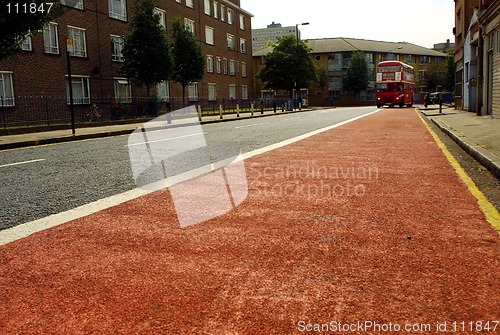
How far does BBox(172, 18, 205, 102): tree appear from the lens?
33.2 metres

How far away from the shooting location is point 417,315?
2.15 meters

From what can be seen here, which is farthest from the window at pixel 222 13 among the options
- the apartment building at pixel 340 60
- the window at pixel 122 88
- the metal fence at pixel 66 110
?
the apartment building at pixel 340 60

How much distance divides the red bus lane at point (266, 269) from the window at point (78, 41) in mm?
25174

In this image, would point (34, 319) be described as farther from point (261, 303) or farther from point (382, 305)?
point (382, 305)

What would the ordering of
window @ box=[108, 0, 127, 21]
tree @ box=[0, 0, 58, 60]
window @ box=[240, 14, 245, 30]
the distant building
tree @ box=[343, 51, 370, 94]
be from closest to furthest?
1. tree @ box=[0, 0, 58, 60]
2. window @ box=[108, 0, 127, 21]
3. window @ box=[240, 14, 245, 30]
4. tree @ box=[343, 51, 370, 94]
5. the distant building

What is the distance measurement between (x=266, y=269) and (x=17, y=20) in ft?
50.1

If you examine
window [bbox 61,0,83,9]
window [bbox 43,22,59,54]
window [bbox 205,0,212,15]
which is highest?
window [bbox 205,0,212,15]

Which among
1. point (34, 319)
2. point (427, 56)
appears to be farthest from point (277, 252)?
point (427, 56)

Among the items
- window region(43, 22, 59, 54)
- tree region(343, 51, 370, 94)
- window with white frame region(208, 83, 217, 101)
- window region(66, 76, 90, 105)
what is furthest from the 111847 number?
tree region(343, 51, 370, 94)

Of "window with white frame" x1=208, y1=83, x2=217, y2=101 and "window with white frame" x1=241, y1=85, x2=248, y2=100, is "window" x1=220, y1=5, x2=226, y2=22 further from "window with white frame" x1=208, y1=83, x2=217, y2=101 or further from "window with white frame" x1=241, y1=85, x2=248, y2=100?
"window with white frame" x1=241, y1=85, x2=248, y2=100

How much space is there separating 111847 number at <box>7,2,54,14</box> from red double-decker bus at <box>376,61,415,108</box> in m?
33.3

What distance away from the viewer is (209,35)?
4450cm

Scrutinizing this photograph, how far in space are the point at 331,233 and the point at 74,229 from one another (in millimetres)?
2111

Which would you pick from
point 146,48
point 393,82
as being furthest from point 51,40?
point 393,82
